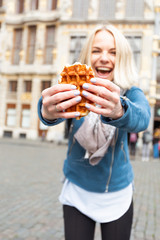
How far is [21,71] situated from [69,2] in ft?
24.4

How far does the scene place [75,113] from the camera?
112 centimetres

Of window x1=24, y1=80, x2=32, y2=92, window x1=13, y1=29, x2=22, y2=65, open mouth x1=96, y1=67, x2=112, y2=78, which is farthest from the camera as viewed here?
window x1=13, y1=29, x2=22, y2=65

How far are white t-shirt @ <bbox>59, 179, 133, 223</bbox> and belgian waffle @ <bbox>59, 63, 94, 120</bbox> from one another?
0.76 meters

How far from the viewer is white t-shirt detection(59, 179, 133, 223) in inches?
67.6

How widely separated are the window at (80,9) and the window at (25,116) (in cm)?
919

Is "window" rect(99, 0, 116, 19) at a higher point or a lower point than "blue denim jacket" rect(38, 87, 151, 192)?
higher

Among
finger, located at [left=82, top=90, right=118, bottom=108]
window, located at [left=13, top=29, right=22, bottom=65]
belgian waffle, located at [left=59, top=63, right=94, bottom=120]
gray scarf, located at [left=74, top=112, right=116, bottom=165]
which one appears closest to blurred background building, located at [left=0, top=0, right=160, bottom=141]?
window, located at [left=13, top=29, right=22, bottom=65]

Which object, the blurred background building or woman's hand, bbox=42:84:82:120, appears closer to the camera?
woman's hand, bbox=42:84:82:120

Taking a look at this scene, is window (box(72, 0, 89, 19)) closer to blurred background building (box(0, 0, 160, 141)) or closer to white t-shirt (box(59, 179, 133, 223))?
blurred background building (box(0, 0, 160, 141))

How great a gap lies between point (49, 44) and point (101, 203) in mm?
24144

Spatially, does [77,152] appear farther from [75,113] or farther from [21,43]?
[21,43]

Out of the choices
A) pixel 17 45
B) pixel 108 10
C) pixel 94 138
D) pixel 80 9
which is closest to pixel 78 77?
pixel 94 138

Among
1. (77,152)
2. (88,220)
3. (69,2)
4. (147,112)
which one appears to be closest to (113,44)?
(147,112)

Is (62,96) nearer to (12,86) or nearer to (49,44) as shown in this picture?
(49,44)
